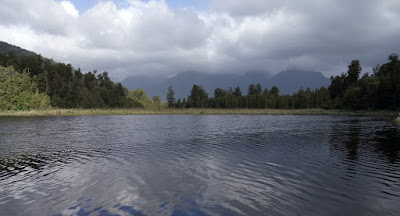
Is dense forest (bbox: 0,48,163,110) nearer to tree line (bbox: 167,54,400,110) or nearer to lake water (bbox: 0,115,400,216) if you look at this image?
tree line (bbox: 167,54,400,110)

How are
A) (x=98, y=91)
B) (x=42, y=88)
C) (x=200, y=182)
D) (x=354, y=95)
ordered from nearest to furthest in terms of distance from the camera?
(x=200, y=182), (x=354, y=95), (x=42, y=88), (x=98, y=91)

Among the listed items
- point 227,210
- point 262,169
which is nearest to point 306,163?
point 262,169

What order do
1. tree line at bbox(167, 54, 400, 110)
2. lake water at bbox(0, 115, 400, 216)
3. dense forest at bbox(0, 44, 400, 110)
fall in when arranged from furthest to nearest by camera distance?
dense forest at bbox(0, 44, 400, 110) → tree line at bbox(167, 54, 400, 110) → lake water at bbox(0, 115, 400, 216)

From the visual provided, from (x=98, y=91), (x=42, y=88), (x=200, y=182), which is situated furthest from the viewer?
(x=98, y=91)

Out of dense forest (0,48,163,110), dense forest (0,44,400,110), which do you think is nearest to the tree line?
dense forest (0,44,400,110)

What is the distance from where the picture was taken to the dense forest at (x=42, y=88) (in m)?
114

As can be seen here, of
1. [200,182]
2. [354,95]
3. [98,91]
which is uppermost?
[98,91]

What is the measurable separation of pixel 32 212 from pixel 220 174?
406 inches

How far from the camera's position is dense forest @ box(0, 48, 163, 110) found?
114250 mm

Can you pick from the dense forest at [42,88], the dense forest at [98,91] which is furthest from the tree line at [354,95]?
the dense forest at [42,88]

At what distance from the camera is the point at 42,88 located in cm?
15562

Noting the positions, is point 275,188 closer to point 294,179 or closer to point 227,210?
point 294,179

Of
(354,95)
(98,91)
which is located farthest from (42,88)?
→ (354,95)

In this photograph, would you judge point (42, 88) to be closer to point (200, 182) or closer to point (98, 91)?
point (98, 91)
